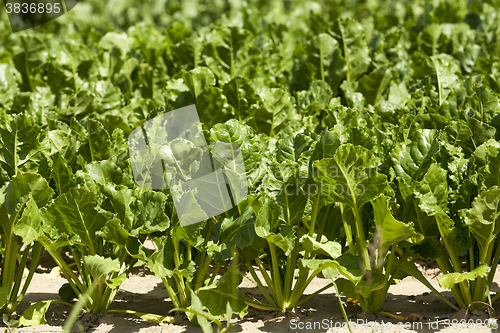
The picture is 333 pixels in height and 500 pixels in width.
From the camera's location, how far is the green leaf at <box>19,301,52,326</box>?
2.06 metres

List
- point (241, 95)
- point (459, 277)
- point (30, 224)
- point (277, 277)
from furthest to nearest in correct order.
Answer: point (241, 95) → point (277, 277) → point (30, 224) → point (459, 277)

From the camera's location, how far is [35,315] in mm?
2088

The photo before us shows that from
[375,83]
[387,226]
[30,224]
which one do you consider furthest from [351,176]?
[375,83]

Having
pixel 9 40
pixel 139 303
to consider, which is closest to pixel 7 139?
pixel 139 303

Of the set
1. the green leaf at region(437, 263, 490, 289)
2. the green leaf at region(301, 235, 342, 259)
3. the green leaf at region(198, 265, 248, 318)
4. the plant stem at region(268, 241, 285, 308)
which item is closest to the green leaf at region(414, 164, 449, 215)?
the green leaf at region(437, 263, 490, 289)

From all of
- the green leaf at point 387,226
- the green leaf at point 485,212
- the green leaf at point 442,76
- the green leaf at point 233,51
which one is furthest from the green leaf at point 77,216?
the green leaf at point 442,76

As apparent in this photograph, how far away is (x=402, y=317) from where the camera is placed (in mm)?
2059

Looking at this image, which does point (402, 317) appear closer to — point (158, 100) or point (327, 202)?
point (327, 202)

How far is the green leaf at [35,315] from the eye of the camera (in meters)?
2.06

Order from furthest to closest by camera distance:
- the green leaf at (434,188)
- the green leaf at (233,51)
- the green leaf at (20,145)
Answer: the green leaf at (233,51), the green leaf at (20,145), the green leaf at (434,188)

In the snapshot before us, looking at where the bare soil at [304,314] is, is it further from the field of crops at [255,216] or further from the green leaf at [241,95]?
the green leaf at [241,95]

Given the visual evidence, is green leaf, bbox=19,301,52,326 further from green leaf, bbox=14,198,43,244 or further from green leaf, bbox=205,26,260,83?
green leaf, bbox=205,26,260,83

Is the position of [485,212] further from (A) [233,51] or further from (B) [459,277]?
(A) [233,51]

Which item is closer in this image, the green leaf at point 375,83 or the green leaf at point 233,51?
the green leaf at point 375,83
